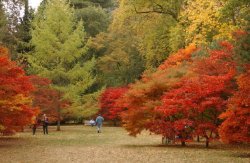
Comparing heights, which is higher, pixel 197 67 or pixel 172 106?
pixel 197 67

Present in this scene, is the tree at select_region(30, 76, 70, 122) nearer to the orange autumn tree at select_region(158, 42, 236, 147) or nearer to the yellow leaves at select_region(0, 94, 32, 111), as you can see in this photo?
the yellow leaves at select_region(0, 94, 32, 111)

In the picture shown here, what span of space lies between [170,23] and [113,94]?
13763 mm

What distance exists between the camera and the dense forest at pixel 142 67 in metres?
20.3

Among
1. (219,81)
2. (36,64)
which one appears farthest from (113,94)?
(219,81)

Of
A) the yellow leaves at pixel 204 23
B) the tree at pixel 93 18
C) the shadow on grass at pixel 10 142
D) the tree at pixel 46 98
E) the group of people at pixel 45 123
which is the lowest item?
the shadow on grass at pixel 10 142

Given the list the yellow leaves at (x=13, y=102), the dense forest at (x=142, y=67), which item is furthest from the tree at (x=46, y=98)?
the yellow leaves at (x=13, y=102)

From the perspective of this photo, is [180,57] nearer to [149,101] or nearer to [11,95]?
[149,101]

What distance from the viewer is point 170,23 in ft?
121

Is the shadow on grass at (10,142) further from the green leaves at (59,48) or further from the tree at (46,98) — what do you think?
the green leaves at (59,48)

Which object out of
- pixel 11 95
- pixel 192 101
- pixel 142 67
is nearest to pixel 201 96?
pixel 192 101

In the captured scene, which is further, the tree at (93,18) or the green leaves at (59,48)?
the tree at (93,18)

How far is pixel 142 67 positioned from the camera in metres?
54.8

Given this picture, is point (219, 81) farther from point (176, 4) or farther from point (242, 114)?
point (176, 4)

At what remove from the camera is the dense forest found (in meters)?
20.3
